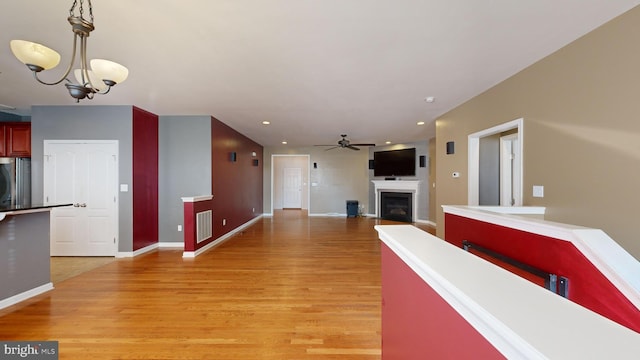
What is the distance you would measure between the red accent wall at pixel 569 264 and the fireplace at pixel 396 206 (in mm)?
5157

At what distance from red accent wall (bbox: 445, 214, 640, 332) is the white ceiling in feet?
5.35

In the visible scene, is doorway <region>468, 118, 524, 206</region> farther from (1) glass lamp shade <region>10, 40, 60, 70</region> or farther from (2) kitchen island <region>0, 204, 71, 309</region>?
(2) kitchen island <region>0, 204, 71, 309</region>

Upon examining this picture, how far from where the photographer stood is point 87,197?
4.00m

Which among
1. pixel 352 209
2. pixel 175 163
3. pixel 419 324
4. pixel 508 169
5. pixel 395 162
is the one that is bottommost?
pixel 352 209

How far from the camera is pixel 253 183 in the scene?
7473mm

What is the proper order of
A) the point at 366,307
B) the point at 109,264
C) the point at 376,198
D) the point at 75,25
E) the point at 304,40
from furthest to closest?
the point at 376,198
the point at 109,264
the point at 366,307
the point at 304,40
the point at 75,25

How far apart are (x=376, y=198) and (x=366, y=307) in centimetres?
585

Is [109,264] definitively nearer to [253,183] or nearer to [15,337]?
[15,337]

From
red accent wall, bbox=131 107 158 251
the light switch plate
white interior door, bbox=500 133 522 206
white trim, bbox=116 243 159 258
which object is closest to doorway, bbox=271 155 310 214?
red accent wall, bbox=131 107 158 251

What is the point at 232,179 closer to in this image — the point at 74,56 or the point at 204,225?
the point at 204,225

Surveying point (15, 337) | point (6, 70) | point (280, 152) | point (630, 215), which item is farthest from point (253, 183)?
point (630, 215)

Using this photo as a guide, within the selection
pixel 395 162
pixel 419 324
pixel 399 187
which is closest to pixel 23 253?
pixel 419 324

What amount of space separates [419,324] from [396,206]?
7005 mm

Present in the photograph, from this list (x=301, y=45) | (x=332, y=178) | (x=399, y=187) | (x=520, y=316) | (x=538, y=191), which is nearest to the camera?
(x=520, y=316)
